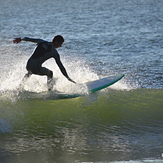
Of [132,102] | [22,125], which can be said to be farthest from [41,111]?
[132,102]

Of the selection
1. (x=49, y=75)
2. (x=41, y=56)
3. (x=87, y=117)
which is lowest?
(x=87, y=117)

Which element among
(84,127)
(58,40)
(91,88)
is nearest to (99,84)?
(91,88)

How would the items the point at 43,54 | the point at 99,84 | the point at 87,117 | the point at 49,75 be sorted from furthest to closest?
the point at 99,84, the point at 49,75, the point at 43,54, the point at 87,117

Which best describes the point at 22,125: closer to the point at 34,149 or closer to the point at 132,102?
the point at 34,149

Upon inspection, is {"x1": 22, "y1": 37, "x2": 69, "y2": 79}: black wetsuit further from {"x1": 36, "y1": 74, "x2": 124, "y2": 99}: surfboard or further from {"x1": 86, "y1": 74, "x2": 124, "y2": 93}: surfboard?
{"x1": 86, "y1": 74, "x2": 124, "y2": 93}: surfboard

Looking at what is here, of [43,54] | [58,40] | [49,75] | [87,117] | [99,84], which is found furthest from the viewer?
[99,84]

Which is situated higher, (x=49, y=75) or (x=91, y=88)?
(x=49, y=75)

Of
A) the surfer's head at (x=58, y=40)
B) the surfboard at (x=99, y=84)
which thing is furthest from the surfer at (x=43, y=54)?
the surfboard at (x=99, y=84)

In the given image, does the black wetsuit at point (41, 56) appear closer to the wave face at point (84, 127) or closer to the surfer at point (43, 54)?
the surfer at point (43, 54)

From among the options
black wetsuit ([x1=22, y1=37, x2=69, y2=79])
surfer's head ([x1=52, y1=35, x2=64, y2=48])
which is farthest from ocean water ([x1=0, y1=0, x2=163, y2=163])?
surfer's head ([x1=52, y1=35, x2=64, y2=48])

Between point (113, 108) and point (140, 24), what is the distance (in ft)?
62.8

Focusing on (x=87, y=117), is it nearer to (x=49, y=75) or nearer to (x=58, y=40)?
(x=49, y=75)

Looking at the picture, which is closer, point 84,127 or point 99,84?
point 84,127

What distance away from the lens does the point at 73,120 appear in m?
7.90
